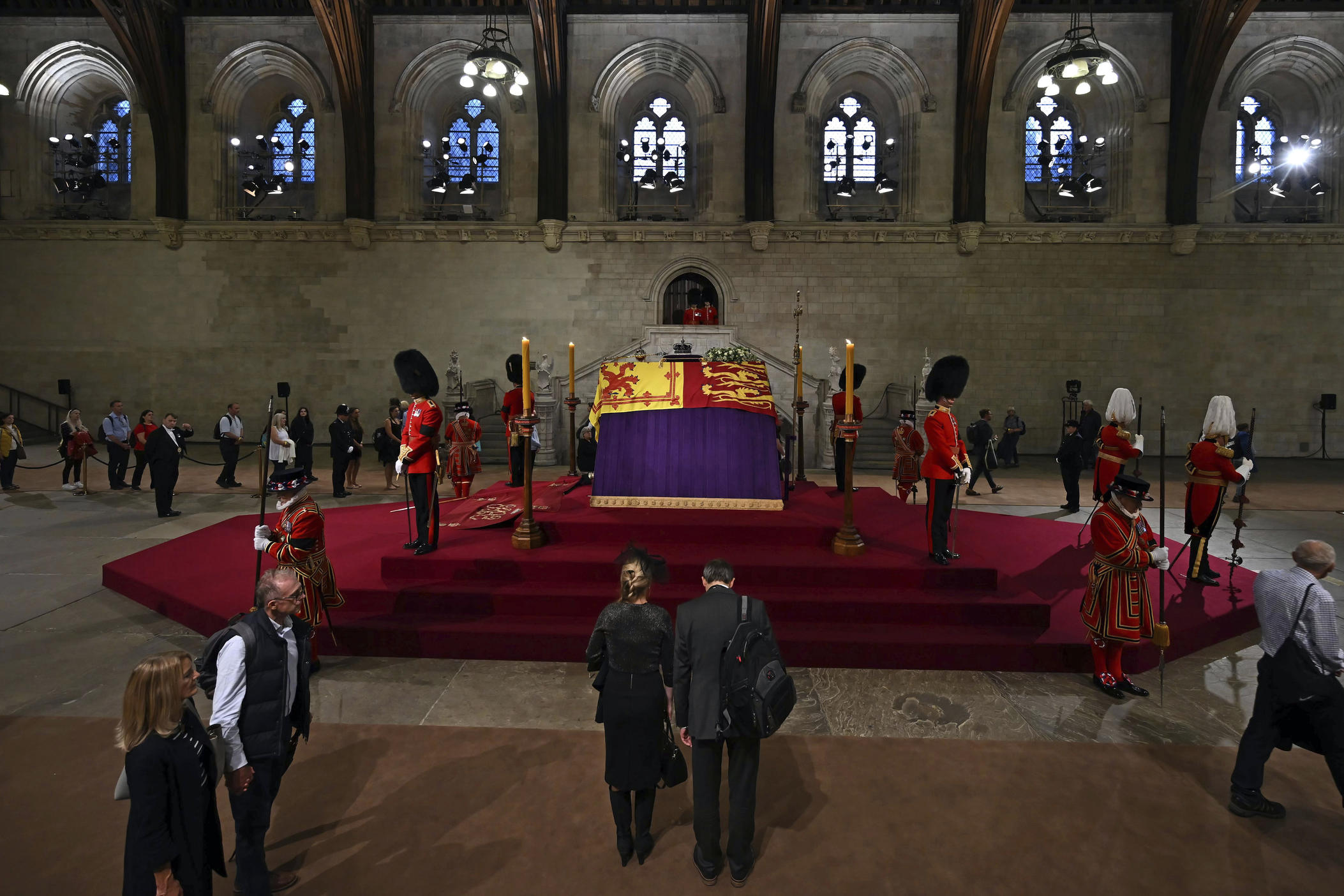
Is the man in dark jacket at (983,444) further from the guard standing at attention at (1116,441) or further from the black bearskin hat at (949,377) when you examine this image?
the black bearskin hat at (949,377)

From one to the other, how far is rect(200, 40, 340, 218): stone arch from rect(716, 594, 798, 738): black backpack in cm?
1911

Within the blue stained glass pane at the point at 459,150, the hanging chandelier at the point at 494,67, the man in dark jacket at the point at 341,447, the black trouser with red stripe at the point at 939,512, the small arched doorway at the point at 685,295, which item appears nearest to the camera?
the black trouser with red stripe at the point at 939,512

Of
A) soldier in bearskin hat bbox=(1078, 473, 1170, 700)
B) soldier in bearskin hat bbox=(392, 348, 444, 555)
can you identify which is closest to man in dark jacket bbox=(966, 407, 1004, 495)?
soldier in bearskin hat bbox=(1078, 473, 1170, 700)

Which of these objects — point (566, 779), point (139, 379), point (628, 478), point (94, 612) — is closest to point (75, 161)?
point (139, 379)

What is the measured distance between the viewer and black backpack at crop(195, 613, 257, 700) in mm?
2725

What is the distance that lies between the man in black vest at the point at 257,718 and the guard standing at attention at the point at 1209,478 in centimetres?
750

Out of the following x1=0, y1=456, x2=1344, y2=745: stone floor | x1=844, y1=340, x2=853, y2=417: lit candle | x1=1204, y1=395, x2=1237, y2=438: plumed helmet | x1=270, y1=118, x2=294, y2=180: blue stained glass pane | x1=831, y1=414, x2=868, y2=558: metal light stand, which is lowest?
x1=0, y1=456, x2=1344, y2=745: stone floor

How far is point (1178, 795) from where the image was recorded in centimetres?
355

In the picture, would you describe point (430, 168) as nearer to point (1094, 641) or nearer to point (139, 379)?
point (139, 379)

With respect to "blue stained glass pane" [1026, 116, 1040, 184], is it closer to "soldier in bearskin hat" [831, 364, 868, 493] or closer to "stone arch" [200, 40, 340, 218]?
"soldier in bearskin hat" [831, 364, 868, 493]

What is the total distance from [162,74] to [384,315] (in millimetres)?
7698

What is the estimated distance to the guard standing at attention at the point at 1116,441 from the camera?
704 cm

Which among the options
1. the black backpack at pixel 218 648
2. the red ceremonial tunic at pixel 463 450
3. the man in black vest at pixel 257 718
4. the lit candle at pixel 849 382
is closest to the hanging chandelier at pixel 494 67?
the red ceremonial tunic at pixel 463 450

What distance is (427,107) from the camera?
1823 centimetres
